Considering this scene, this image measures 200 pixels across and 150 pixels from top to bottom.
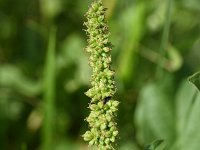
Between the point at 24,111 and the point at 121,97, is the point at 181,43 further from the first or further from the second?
the point at 24,111

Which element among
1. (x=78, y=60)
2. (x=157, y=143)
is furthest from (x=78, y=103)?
(x=157, y=143)

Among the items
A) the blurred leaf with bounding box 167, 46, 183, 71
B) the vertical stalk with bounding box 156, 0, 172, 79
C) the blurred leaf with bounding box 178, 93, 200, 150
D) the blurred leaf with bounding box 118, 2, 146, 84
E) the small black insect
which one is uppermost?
the blurred leaf with bounding box 118, 2, 146, 84

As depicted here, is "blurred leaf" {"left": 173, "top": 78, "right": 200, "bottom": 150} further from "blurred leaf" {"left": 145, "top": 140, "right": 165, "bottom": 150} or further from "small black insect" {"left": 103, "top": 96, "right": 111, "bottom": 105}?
"small black insect" {"left": 103, "top": 96, "right": 111, "bottom": 105}

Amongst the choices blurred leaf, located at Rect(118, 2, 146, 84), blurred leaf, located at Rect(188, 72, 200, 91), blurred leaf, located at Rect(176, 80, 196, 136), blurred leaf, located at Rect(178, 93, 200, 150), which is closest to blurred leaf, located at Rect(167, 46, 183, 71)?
blurred leaf, located at Rect(118, 2, 146, 84)

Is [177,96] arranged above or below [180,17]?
below

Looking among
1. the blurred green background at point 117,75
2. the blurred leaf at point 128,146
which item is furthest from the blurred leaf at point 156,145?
the blurred leaf at point 128,146

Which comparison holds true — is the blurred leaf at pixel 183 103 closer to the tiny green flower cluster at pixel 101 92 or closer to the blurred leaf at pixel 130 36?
the blurred leaf at pixel 130 36
